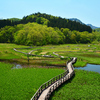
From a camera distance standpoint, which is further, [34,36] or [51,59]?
[34,36]

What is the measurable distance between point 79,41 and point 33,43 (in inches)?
3651

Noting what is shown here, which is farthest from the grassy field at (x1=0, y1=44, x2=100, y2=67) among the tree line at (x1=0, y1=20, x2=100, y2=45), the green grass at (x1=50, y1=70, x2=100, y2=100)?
the tree line at (x1=0, y1=20, x2=100, y2=45)

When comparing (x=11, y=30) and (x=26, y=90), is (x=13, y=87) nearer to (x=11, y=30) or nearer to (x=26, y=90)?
(x=26, y=90)

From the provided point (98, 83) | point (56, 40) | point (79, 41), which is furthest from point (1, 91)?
point (79, 41)

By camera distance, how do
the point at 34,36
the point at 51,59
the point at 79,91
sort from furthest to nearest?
the point at 34,36
the point at 51,59
the point at 79,91

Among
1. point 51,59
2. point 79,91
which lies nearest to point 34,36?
point 51,59

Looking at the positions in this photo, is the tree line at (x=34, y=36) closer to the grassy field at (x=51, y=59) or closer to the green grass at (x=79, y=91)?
the grassy field at (x=51, y=59)

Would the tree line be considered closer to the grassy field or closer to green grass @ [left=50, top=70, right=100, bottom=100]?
the grassy field

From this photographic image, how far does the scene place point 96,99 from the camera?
23.0 meters

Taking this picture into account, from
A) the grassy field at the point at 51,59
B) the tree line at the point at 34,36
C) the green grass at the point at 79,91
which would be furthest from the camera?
the tree line at the point at 34,36

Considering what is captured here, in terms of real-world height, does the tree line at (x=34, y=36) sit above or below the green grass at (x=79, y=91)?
above

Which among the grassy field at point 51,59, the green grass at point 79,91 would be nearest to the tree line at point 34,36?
the grassy field at point 51,59

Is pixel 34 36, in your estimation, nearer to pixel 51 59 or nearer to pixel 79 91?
pixel 51 59

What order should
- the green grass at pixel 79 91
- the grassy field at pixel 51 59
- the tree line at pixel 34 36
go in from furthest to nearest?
the tree line at pixel 34 36 → the grassy field at pixel 51 59 → the green grass at pixel 79 91
